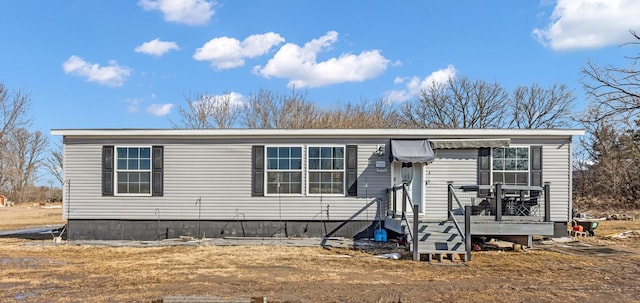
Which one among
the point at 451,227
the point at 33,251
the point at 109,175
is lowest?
the point at 33,251

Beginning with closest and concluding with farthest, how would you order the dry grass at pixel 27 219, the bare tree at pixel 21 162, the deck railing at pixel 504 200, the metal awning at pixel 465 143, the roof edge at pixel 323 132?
the deck railing at pixel 504 200, the metal awning at pixel 465 143, the roof edge at pixel 323 132, the dry grass at pixel 27 219, the bare tree at pixel 21 162

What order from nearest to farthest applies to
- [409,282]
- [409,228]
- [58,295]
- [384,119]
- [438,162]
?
[58,295]
[409,282]
[409,228]
[438,162]
[384,119]

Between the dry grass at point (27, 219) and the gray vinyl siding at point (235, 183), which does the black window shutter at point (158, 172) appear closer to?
the gray vinyl siding at point (235, 183)

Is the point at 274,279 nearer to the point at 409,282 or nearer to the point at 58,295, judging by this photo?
the point at 409,282

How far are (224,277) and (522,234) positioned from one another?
21.8 feet

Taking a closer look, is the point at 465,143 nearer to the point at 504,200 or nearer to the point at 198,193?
the point at 504,200

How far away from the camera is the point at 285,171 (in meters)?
12.6

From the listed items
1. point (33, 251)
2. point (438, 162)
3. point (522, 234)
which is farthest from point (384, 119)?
point (33, 251)

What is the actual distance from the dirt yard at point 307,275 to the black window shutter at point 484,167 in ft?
6.79

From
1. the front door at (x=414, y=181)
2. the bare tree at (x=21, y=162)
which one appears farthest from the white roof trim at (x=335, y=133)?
the bare tree at (x=21, y=162)

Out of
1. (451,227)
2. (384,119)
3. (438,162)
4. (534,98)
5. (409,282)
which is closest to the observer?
(409,282)

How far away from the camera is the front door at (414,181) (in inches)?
489

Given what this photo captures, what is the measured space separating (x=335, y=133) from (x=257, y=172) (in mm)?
2245

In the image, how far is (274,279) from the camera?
776 cm
